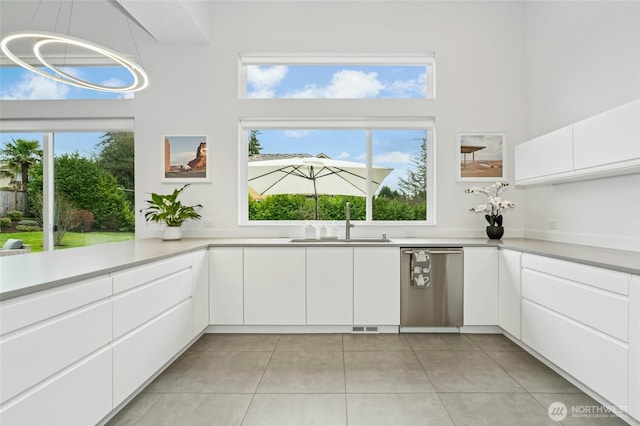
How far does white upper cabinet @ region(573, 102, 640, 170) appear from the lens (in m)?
2.11

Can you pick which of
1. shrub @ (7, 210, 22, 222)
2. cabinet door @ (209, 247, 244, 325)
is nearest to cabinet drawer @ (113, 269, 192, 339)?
cabinet door @ (209, 247, 244, 325)

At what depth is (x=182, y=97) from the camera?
3924 mm

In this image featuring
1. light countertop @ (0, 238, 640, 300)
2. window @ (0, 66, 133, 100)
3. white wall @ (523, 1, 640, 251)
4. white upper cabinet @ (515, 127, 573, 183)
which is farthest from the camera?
window @ (0, 66, 133, 100)

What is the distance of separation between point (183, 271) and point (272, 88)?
238 centimetres

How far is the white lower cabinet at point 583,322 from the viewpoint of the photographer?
1.82 metres

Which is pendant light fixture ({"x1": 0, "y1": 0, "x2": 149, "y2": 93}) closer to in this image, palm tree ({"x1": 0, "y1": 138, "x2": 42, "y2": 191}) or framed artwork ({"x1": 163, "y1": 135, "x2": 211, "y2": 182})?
framed artwork ({"x1": 163, "y1": 135, "x2": 211, "y2": 182})

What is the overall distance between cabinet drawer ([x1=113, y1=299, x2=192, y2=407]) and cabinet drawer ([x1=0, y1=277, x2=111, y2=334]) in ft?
1.18

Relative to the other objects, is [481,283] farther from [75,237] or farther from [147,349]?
[75,237]

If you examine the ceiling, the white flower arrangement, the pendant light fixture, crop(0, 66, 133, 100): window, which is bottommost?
the white flower arrangement

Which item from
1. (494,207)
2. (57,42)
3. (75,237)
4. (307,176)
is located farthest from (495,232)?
(75,237)

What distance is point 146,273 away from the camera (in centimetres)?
215

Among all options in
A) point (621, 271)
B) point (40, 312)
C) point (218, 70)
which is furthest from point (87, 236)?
point (621, 271)

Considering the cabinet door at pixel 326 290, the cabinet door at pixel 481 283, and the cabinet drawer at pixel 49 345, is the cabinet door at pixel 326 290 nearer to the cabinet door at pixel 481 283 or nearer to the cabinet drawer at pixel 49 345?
the cabinet door at pixel 481 283

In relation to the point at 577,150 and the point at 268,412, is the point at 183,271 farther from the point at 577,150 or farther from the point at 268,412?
the point at 577,150
